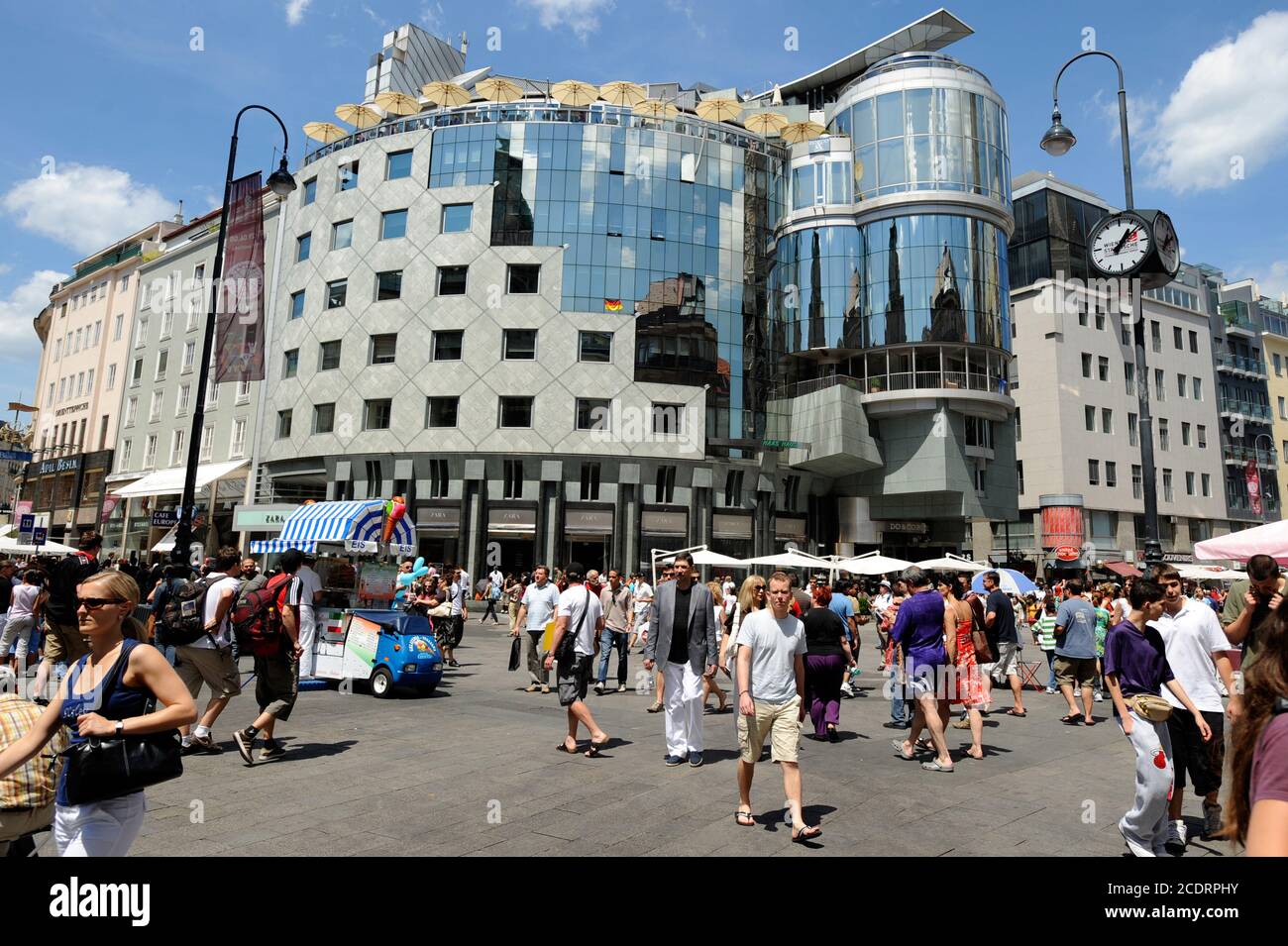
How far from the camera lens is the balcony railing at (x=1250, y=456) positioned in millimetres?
60438

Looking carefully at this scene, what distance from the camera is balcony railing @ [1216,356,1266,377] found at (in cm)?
6094

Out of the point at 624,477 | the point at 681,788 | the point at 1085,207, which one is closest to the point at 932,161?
the point at 1085,207

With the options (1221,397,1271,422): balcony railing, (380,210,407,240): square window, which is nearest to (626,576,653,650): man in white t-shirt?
(380,210,407,240): square window

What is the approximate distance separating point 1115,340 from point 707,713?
5615 cm

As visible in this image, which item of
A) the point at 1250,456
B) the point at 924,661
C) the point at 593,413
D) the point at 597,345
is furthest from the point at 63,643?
the point at 1250,456

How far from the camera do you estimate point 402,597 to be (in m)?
18.0

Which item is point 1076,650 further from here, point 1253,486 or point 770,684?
point 1253,486

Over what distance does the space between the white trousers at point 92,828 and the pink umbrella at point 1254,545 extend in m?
11.5

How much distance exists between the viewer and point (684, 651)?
8.31 metres

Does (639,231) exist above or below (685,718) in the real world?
above

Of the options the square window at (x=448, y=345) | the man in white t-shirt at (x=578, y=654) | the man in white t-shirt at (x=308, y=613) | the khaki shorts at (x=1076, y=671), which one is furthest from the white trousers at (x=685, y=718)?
the square window at (x=448, y=345)

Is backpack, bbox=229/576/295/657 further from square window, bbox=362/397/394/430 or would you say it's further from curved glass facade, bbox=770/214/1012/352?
curved glass facade, bbox=770/214/1012/352

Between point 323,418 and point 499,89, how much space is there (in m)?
21.2
